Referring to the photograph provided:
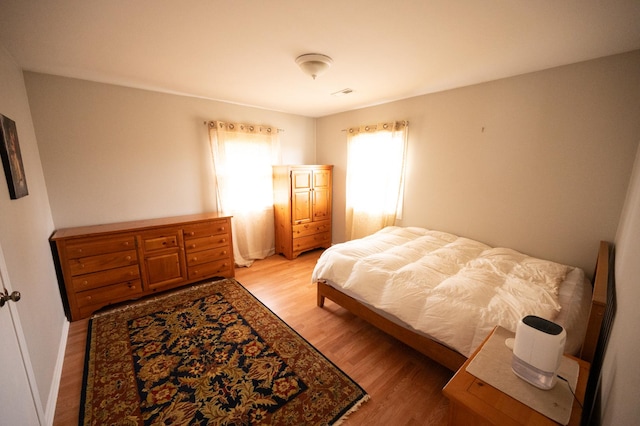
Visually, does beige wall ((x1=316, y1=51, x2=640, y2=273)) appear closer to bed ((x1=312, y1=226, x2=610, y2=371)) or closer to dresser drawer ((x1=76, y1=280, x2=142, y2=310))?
bed ((x1=312, y1=226, x2=610, y2=371))

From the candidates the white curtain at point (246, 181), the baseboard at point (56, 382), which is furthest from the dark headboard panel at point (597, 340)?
the white curtain at point (246, 181)

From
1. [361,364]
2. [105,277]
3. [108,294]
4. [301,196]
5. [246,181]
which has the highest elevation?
[246,181]

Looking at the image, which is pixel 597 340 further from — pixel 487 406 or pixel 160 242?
pixel 160 242

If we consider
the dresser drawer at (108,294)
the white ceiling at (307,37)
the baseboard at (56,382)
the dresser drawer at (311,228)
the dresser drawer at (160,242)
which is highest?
the white ceiling at (307,37)

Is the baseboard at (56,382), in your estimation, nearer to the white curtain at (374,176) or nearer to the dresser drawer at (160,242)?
the dresser drawer at (160,242)

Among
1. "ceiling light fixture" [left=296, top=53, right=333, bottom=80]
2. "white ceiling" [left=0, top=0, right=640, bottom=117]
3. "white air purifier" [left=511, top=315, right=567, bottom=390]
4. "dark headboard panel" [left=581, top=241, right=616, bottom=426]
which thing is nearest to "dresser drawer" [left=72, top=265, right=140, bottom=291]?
"white ceiling" [left=0, top=0, right=640, bottom=117]

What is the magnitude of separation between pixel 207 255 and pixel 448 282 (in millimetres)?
2722

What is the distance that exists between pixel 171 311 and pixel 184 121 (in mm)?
2303

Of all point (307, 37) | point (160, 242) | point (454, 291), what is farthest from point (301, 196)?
point (454, 291)

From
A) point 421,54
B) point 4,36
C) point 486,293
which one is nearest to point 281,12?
point 421,54

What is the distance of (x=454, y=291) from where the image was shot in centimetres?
173

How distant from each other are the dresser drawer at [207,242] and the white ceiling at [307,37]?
180 centimetres

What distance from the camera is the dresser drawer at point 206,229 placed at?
2.92 meters

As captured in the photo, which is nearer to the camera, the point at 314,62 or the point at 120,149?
the point at 314,62
